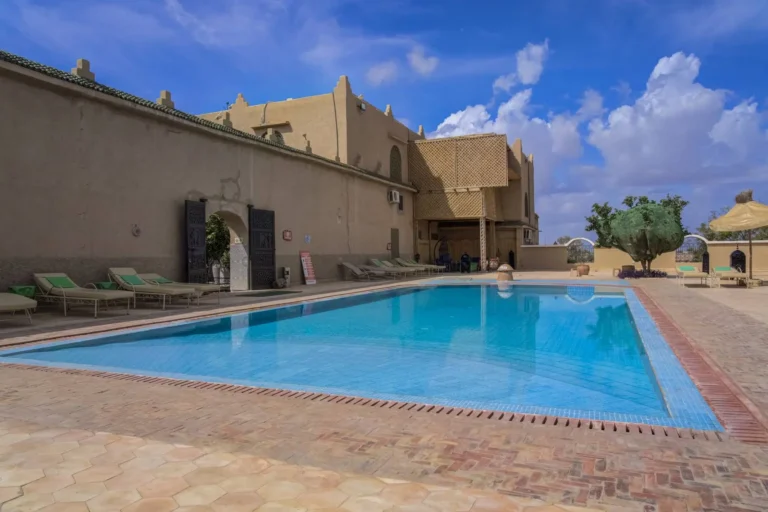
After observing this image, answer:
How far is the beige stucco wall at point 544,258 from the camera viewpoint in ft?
84.4

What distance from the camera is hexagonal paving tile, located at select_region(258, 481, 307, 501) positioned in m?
2.22

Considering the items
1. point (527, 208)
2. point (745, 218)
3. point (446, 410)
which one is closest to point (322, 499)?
point (446, 410)

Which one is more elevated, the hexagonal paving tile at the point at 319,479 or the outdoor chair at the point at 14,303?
the outdoor chair at the point at 14,303

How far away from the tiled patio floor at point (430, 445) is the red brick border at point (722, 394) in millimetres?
129

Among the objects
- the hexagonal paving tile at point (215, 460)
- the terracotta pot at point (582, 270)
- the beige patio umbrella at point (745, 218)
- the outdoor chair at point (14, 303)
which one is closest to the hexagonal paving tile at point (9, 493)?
the hexagonal paving tile at point (215, 460)

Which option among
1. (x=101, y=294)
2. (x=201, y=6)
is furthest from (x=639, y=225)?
(x=101, y=294)

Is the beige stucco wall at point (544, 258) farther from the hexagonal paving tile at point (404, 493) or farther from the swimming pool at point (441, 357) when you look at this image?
the hexagonal paving tile at point (404, 493)

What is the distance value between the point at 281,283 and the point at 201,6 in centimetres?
735

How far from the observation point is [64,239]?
365 inches

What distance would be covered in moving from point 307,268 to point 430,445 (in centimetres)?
1353

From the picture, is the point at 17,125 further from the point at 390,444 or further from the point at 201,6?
the point at 390,444

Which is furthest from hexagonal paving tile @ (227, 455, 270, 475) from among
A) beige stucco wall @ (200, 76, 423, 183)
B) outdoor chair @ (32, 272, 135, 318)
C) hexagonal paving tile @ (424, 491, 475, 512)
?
beige stucco wall @ (200, 76, 423, 183)

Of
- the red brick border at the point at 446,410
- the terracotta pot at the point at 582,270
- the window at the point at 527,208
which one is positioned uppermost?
the window at the point at 527,208

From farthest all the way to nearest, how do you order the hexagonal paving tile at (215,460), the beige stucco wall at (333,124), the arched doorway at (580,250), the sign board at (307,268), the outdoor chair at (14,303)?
the arched doorway at (580,250), the beige stucco wall at (333,124), the sign board at (307,268), the outdoor chair at (14,303), the hexagonal paving tile at (215,460)
